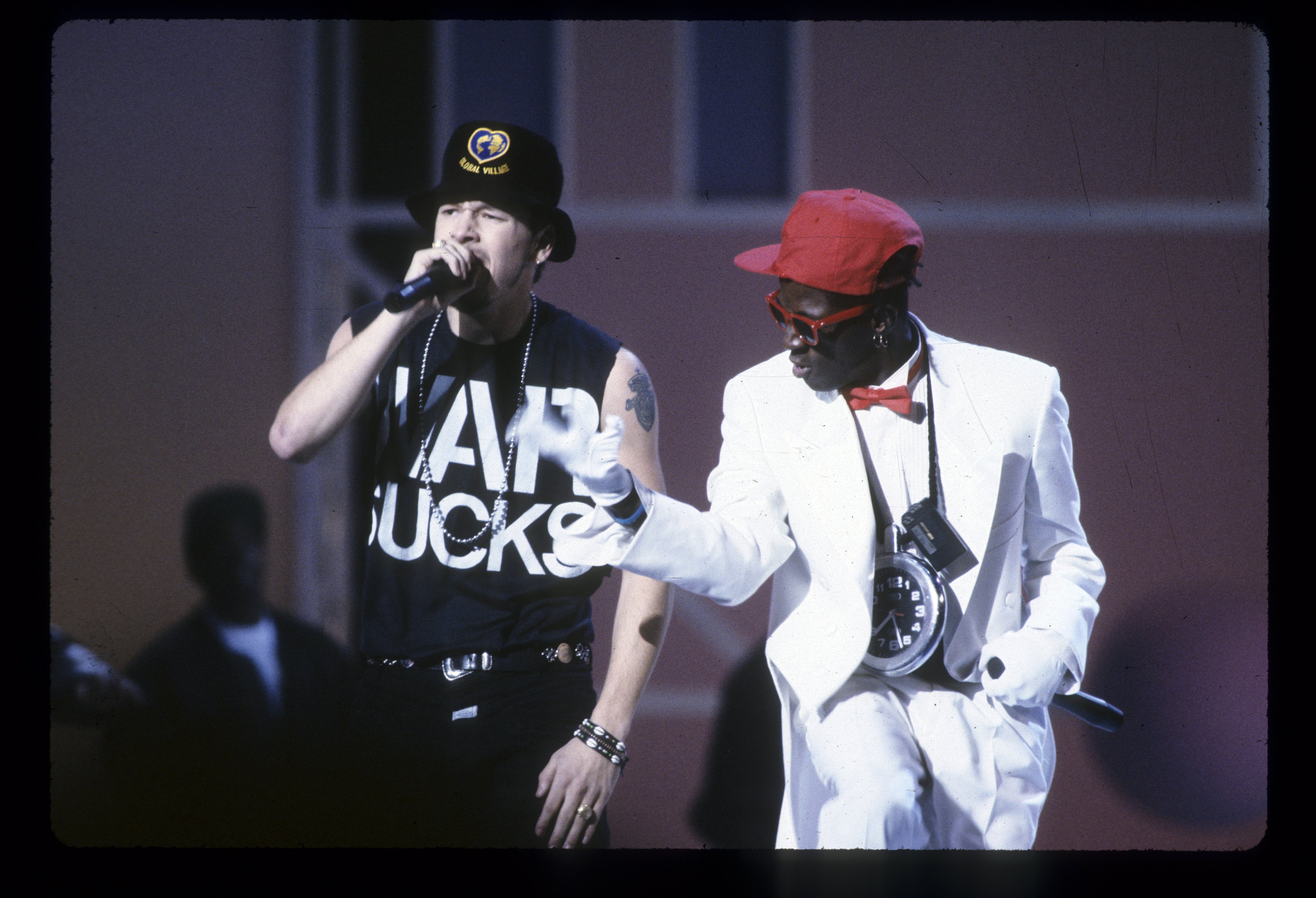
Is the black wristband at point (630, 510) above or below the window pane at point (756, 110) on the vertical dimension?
below

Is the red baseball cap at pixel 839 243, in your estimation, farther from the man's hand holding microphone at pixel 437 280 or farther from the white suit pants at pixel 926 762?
the white suit pants at pixel 926 762

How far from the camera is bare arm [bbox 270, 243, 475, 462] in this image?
265 cm

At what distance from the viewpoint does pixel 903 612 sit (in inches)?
99.6

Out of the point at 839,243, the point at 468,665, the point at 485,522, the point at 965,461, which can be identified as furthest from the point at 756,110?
the point at 468,665

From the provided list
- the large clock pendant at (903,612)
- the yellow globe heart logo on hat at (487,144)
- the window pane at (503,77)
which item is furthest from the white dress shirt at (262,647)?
the large clock pendant at (903,612)

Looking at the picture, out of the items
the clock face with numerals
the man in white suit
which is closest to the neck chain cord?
the man in white suit

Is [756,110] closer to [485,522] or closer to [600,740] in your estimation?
[485,522]

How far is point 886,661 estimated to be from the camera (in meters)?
2.53

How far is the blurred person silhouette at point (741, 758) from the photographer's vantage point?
9.24 feet

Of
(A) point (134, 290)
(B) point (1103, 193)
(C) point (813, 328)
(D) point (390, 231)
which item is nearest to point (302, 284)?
(D) point (390, 231)

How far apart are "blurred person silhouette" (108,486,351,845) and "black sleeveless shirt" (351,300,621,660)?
29cm

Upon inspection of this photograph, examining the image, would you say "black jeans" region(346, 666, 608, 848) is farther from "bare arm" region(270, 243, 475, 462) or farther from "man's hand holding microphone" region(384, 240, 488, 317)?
"man's hand holding microphone" region(384, 240, 488, 317)

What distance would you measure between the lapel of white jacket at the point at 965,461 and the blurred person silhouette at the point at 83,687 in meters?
2.22

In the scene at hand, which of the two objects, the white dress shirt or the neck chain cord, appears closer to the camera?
the neck chain cord
